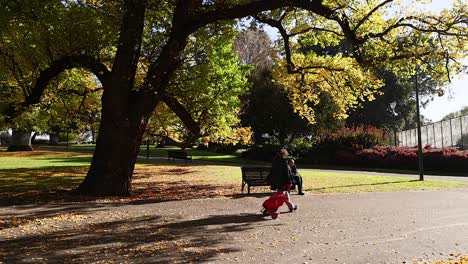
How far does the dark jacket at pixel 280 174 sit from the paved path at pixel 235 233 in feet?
2.72

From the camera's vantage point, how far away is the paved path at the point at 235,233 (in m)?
6.70

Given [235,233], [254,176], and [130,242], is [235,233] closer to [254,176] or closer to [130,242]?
[130,242]

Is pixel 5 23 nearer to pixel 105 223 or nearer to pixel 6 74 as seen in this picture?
pixel 6 74

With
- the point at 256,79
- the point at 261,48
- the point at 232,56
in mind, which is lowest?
the point at 232,56

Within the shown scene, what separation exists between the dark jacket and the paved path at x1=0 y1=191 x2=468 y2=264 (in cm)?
83

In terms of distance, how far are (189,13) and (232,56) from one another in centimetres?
571

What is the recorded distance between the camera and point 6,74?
15.8 metres

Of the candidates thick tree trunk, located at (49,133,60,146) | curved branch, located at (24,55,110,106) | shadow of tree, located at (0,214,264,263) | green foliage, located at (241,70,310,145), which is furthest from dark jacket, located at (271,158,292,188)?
thick tree trunk, located at (49,133,60,146)

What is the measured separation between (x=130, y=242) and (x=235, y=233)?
2.00m

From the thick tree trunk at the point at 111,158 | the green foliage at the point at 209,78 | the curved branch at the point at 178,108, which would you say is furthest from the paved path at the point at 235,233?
the green foliage at the point at 209,78

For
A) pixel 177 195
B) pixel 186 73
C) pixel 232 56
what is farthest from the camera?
pixel 232 56

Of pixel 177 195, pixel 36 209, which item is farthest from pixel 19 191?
pixel 177 195

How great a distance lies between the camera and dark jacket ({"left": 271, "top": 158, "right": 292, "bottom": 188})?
33.5 ft

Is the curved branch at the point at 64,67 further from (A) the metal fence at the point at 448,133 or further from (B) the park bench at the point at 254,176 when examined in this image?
(A) the metal fence at the point at 448,133
